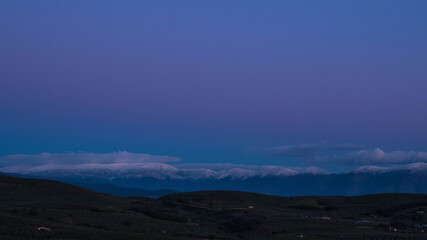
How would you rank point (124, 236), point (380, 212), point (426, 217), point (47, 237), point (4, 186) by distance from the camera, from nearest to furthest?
point (47, 237), point (124, 236), point (426, 217), point (380, 212), point (4, 186)

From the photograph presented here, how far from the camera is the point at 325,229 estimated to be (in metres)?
49.7

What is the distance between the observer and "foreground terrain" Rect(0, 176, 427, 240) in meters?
41.5

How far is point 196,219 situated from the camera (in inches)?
2525

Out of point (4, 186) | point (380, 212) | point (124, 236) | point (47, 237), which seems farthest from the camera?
point (4, 186)

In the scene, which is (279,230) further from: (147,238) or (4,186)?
(4,186)

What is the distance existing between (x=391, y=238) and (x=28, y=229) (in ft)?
97.7

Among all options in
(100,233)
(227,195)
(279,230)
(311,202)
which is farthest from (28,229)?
(227,195)

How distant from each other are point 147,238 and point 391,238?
20405 millimetres

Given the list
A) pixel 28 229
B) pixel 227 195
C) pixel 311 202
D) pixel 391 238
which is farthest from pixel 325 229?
pixel 227 195

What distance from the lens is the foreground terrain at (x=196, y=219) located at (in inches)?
1635

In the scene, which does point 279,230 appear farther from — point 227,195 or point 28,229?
point 227,195

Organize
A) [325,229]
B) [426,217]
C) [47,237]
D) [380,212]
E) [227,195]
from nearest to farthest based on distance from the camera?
[47,237]
[325,229]
[426,217]
[380,212]
[227,195]

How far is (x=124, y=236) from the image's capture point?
38.9 metres

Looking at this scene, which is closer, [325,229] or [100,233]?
[100,233]
